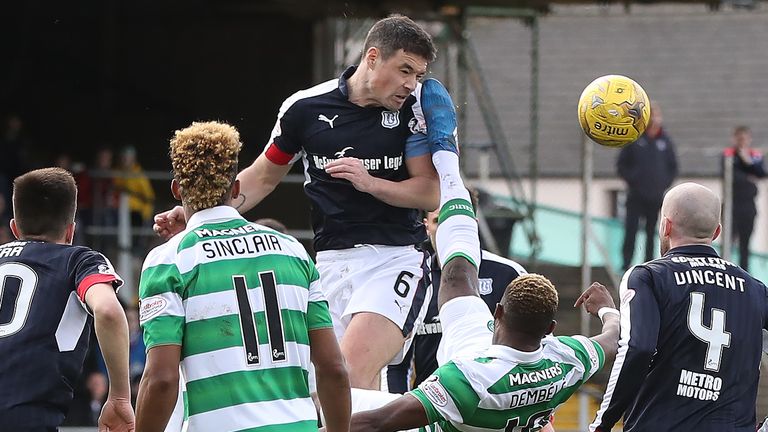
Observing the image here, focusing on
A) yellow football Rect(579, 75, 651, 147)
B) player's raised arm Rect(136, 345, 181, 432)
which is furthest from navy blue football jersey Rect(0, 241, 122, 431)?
yellow football Rect(579, 75, 651, 147)

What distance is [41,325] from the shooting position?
5.38 m

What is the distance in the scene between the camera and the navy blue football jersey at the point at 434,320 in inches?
307

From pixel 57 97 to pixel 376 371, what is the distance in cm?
1337

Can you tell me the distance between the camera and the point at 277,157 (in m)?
6.80

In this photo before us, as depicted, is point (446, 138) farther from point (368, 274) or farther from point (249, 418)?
point (249, 418)

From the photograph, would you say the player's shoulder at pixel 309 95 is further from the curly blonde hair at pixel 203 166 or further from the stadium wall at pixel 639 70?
the stadium wall at pixel 639 70

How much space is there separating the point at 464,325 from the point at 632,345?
0.77 metres

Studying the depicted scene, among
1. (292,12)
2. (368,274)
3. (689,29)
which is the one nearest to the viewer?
(368,274)

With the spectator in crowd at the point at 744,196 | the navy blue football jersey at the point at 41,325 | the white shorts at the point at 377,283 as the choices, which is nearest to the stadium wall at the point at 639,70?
the spectator in crowd at the point at 744,196

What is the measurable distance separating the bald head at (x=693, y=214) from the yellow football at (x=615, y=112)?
915 millimetres

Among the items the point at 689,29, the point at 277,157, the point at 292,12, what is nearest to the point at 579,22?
the point at 689,29

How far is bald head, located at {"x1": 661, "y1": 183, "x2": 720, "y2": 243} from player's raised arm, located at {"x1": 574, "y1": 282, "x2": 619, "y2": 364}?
45 cm

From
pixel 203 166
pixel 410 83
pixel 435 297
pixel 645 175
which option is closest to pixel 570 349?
pixel 410 83

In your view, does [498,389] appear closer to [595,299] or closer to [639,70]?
[595,299]
